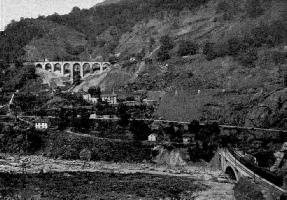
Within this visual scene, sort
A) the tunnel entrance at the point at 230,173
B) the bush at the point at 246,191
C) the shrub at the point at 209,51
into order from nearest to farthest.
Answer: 1. the bush at the point at 246,191
2. the tunnel entrance at the point at 230,173
3. the shrub at the point at 209,51

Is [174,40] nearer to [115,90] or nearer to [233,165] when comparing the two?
[115,90]

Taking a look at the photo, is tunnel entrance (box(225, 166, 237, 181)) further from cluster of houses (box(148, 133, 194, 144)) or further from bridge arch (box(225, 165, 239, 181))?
cluster of houses (box(148, 133, 194, 144))

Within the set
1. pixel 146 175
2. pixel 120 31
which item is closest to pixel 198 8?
pixel 120 31

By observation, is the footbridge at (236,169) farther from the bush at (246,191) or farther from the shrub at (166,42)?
the shrub at (166,42)

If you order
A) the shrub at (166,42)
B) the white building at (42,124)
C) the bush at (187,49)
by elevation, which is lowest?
the white building at (42,124)

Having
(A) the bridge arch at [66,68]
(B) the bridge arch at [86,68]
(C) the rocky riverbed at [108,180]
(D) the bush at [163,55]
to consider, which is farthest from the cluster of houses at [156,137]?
(A) the bridge arch at [66,68]

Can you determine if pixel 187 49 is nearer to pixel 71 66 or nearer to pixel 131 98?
pixel 131 98
